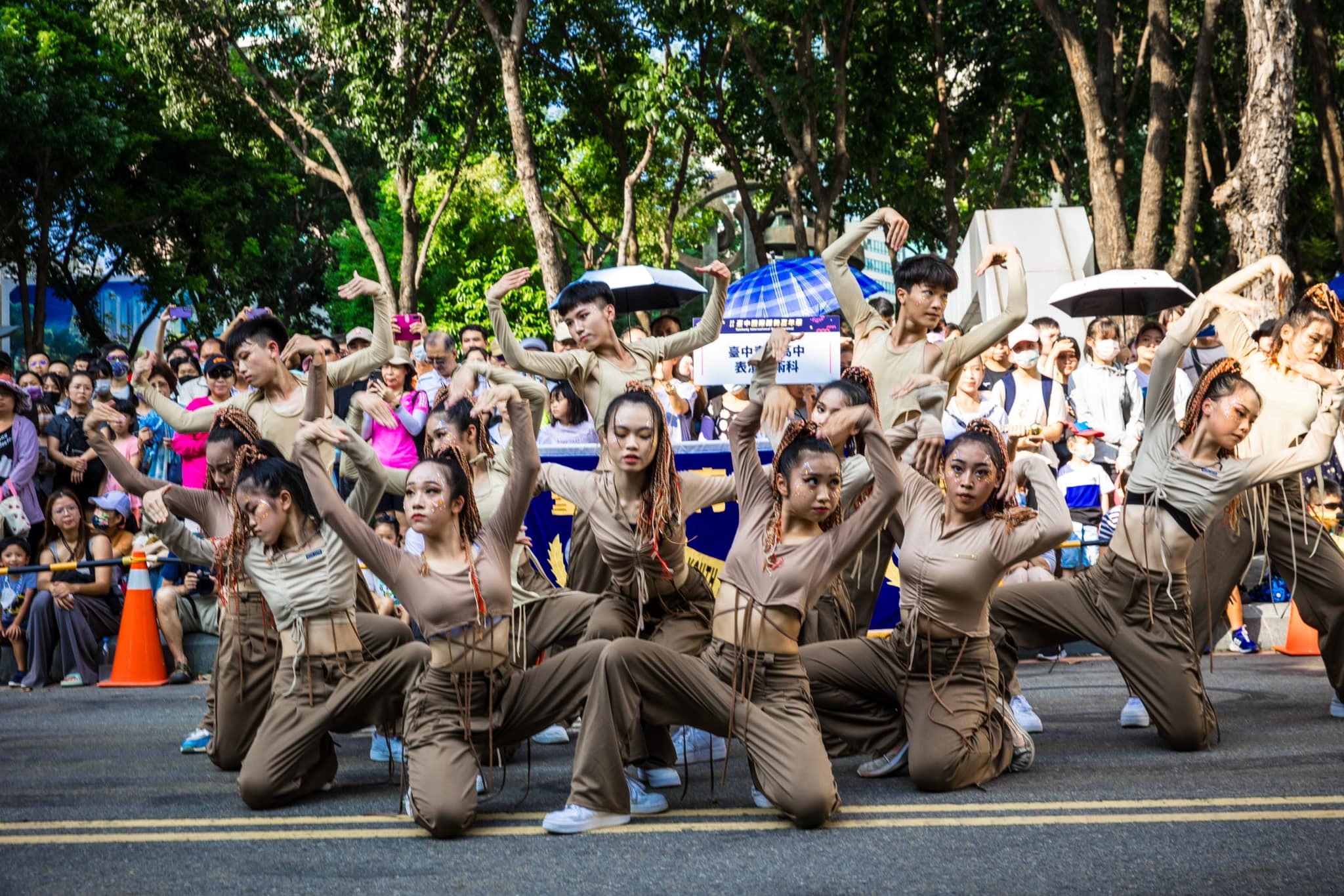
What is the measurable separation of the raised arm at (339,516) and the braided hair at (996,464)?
2365mm

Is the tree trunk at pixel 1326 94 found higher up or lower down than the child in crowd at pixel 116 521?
higher up

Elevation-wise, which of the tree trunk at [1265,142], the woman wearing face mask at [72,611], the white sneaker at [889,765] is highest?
the tree trunk at [1265,142]

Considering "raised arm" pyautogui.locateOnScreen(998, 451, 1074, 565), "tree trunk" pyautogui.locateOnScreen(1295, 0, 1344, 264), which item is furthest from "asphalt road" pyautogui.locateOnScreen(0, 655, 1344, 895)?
"tree trunk" pyautogui.locateOnScreen(1295, 0, 1344, 264)

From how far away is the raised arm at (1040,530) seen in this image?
578cm

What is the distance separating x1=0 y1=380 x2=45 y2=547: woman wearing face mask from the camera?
10.7 metres

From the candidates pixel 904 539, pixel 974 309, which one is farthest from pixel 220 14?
pixel 904 539

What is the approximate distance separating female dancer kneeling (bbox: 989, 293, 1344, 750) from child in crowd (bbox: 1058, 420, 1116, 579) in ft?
9.84

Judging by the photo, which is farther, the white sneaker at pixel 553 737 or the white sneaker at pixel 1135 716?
the white sneaker at pixel 553 737

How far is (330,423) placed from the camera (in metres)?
5.53

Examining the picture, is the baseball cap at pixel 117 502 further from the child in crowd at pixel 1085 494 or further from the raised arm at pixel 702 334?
the child in crowd at pixel 1085 494

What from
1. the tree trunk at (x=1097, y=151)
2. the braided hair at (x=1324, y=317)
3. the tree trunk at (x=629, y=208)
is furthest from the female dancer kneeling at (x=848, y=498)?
the tree trunk at (x=629, y=208)

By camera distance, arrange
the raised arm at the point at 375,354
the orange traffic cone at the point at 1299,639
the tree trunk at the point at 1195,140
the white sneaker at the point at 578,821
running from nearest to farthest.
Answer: the white sneaker at the point at 578,821
the raised arm at the point at 375,354
the orange traffic cone at the point at 1299,639
the tree trunk at the point at 1195,140

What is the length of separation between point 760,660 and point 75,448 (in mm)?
7865

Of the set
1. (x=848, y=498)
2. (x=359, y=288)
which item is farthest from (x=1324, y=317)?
(x=359, y=288)
